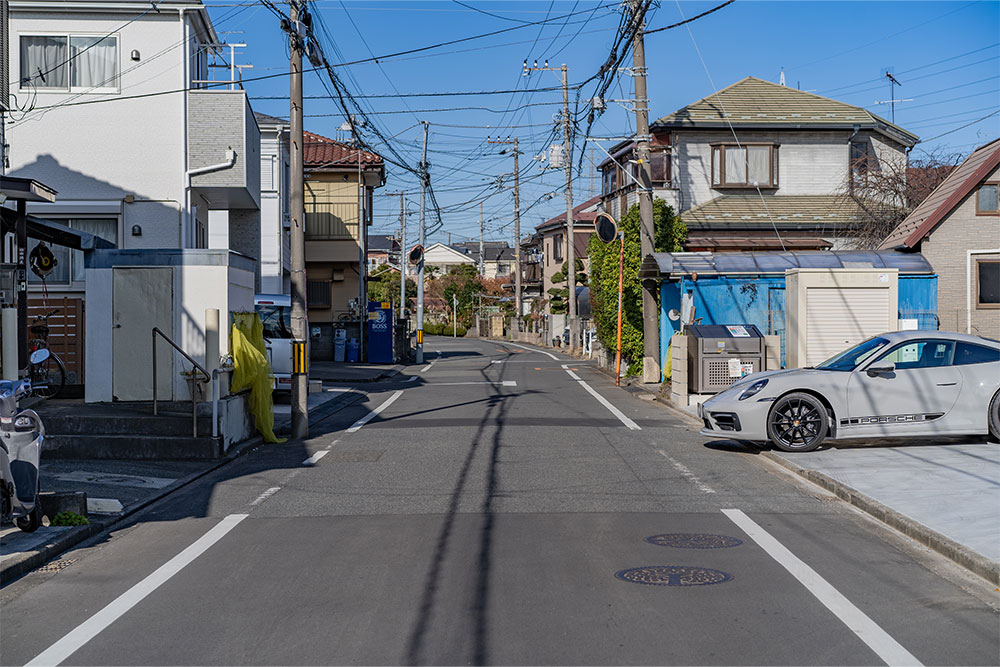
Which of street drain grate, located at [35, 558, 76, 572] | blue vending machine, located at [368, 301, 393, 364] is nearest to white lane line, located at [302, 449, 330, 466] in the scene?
street drain grate, located at [35, 558, 76, 572]

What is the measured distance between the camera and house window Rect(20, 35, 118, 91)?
19.5 meters

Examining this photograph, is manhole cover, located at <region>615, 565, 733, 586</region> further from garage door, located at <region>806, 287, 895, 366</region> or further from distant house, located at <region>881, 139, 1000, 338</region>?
distant house, located at <region>881, 139, 1000, 338</region>

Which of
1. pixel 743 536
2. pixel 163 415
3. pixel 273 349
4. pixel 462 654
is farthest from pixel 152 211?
pixel 462 654

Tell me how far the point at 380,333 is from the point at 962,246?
786 inches

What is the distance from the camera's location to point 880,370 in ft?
40.1

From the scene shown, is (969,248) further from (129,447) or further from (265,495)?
(129,447)

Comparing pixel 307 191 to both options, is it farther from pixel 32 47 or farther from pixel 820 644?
pixel 820 644

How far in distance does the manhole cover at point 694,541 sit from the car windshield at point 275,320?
562 inches

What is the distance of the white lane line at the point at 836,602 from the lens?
522 centimetres

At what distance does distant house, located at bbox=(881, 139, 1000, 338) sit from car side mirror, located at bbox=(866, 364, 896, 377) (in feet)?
44.1

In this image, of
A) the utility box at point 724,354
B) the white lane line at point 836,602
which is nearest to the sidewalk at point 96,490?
the white lane line at point 836,602

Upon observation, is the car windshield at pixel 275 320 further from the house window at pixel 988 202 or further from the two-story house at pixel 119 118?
the house window at pixel 988 202

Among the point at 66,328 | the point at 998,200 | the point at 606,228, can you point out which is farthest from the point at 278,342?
the point at 998,200

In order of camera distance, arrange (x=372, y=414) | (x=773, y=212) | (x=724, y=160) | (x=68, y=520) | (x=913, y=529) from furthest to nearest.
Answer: (x=724, y=160), (x=773, y=212), (x=372, y=414), (x=68, y=520), (x=913, y=529)
